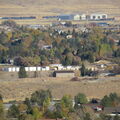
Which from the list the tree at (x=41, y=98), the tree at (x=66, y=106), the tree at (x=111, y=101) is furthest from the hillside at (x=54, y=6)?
the tree at (x=66, y=106)

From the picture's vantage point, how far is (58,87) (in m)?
28.2

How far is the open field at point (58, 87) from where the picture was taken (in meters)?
27.2

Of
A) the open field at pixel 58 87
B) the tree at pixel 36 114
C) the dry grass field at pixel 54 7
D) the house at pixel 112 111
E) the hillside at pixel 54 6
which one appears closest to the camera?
the tree at pixel 36 114

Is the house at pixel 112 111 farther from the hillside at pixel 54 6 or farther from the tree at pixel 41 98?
the hillside at pixel 54 6

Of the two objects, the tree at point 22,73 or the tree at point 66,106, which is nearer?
the tree at point 66,106

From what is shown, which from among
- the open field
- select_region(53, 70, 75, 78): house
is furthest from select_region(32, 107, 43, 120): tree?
select_region(53, 70, 75, 78): house

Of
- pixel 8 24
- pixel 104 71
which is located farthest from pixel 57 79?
pixel 8 24

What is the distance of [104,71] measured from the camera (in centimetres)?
3294

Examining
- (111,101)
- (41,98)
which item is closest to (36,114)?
(111,101)

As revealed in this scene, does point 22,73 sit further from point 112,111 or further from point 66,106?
point 112,111

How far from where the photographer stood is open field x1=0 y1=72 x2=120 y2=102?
1070 inches

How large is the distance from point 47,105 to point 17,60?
43.3ft

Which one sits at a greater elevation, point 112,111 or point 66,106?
point 66,106

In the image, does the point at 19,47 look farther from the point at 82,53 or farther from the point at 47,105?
the point at 47,105
